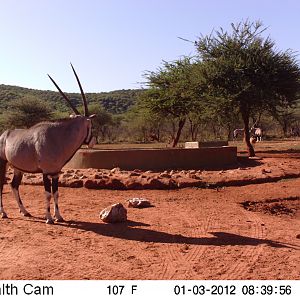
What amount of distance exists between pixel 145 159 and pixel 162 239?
28.3 ft

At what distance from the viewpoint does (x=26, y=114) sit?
45.5 metres

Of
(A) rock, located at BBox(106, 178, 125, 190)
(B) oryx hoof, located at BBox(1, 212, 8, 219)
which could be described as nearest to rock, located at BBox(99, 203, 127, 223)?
(B) oryx hoof, located at BBox(1, 212, 8, 219)

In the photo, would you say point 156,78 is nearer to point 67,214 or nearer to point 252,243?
point 67,214

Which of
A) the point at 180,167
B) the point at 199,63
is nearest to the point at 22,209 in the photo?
the point at 180,167

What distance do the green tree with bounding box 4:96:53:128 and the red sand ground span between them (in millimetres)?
34194

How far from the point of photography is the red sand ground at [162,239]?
19.2ft

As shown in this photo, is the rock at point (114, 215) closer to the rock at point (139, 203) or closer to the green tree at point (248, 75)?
the rock at point (139, 203)

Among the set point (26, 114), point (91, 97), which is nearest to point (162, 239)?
point (26, 114)

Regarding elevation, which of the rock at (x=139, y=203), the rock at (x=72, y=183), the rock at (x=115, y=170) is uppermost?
the rock at (x=115, y=170)

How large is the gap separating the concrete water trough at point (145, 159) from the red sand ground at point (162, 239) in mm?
3867

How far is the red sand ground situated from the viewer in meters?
5.84

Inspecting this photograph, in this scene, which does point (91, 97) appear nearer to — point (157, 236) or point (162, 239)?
point (157, 236)

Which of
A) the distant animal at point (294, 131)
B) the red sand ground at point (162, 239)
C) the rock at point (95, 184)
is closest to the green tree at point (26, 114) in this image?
the distant animal at point (294, 131)

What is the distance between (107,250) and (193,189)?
6.62 m
